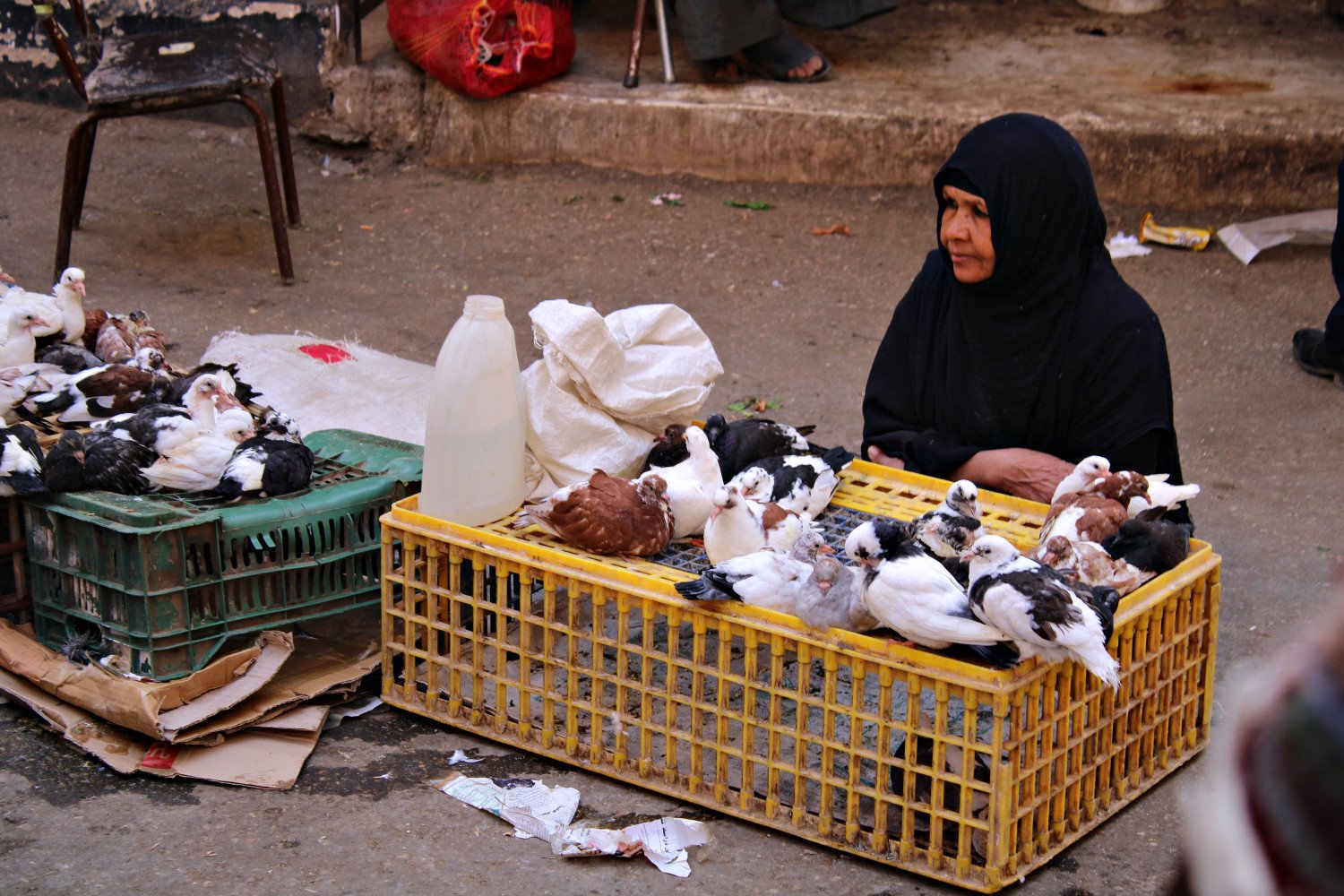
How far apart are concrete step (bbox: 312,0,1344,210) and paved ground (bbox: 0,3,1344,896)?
147mm

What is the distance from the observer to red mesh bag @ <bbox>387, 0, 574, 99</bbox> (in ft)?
23.7

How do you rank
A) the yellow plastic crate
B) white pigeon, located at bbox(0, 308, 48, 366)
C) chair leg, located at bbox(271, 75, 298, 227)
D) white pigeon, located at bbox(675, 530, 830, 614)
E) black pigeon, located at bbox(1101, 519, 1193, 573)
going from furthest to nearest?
chair leg, located at bbox(271, 75, 298, 227), white pigeon, located at bbox(0, 308, 48, 366), black pigeon, located at bbox(1101, 519, 1193, 573), white pigeon, located at bbox(675, 530, 830, 614), the yellow plastic crate

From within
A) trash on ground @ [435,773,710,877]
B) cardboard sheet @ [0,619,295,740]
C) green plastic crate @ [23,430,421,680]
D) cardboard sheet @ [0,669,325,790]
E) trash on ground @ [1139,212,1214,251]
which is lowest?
trash on ground @ [435,773,710,877]

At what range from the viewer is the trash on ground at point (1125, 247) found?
654 cm

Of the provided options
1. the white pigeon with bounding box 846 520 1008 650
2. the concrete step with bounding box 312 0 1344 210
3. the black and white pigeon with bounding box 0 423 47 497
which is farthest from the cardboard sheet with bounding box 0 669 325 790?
the concrete step with bounding box 312 0 1344 210

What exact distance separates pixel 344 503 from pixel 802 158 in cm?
461

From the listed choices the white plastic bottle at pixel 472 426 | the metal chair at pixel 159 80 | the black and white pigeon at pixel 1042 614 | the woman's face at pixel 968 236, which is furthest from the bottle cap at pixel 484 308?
the metal chair at pixel 159 80

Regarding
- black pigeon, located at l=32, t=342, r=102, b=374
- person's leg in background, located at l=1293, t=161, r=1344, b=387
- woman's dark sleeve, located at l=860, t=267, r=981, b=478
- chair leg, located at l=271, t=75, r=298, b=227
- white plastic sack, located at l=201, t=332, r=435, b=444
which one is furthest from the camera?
chair leg, located at l=271, t=75, r=298, b=227

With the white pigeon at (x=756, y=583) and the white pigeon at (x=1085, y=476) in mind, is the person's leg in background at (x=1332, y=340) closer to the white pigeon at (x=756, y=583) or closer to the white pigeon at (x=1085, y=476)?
the white pigeon at (x=1085, y=476)

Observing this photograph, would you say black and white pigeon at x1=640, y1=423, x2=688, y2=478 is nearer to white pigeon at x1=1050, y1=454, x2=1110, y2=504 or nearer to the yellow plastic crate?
the yellow plastic crate

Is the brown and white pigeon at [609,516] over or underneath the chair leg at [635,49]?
underneath

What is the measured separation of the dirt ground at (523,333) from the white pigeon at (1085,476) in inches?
26.2

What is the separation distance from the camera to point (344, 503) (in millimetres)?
3246

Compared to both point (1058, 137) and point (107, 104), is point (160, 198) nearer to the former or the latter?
point (107, 104)
